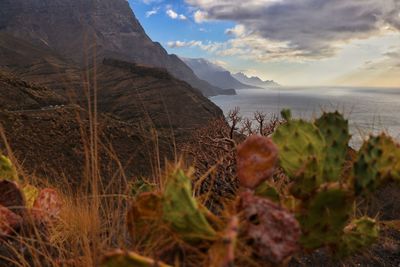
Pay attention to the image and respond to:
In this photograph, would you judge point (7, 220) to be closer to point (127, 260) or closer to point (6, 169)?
point (6, 169)

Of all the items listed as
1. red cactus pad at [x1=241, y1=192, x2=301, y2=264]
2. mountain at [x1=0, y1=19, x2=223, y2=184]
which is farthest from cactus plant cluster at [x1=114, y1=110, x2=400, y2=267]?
mountain at [x1=0, y1=19, x2=223, y2=184]

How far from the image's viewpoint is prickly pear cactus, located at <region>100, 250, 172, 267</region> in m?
1.45

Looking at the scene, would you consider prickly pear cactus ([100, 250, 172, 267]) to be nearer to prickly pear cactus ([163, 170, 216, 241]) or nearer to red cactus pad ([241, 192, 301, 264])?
prickly pear cactus ([163, 170, 216, 241])

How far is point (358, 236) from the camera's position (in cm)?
315

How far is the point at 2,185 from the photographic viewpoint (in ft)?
9.51

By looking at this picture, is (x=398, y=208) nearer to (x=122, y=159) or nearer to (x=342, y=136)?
(x=342, y=136)

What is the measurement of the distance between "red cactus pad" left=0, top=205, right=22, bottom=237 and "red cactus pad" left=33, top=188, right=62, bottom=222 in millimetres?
192

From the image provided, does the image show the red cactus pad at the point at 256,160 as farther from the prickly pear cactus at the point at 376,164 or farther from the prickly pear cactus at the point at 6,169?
the prickly pear cactus at the point at 6,169

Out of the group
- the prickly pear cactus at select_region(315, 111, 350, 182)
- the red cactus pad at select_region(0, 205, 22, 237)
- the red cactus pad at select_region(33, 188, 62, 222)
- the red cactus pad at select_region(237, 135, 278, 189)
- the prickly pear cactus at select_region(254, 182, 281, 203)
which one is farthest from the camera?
the red cactus pad at select_region(33, 188, 62, 222)

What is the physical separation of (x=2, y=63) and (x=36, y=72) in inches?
645

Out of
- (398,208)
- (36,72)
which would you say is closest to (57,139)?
(398,208)

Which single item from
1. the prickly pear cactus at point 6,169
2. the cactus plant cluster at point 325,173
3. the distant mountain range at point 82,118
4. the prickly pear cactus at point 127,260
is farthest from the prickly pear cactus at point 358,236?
the prickly pear cactus at point 6,169

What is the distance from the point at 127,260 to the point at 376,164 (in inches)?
59.9

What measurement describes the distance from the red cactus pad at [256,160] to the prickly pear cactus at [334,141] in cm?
55
